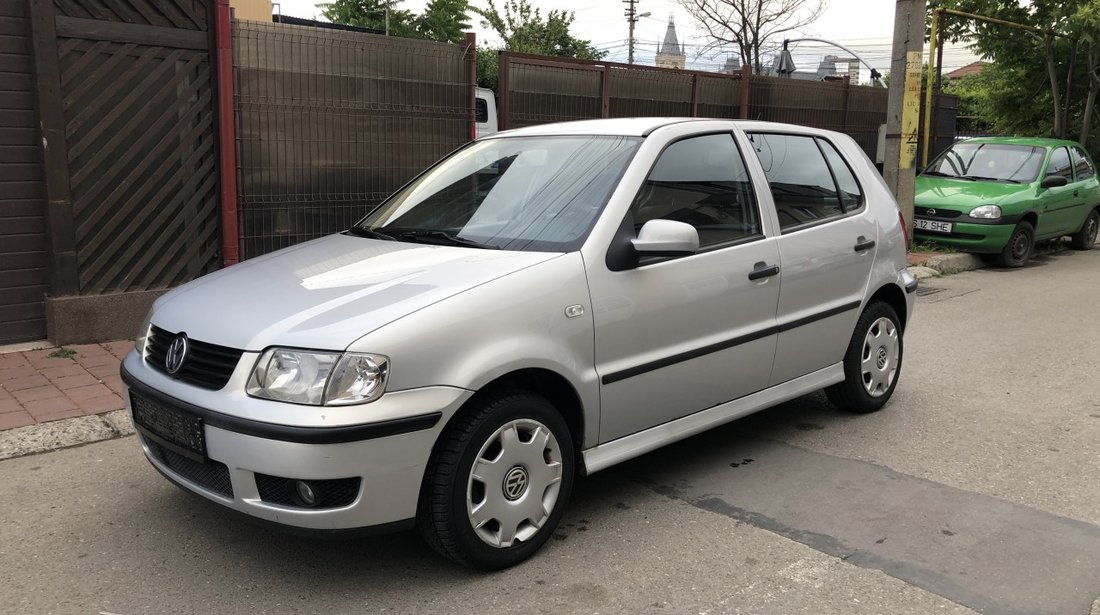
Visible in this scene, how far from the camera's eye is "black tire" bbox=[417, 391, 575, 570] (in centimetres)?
304

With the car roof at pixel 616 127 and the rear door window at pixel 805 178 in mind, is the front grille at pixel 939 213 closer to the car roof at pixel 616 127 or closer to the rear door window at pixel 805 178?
the rear door window at pixel 805 178

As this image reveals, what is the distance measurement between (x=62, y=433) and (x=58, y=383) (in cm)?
91

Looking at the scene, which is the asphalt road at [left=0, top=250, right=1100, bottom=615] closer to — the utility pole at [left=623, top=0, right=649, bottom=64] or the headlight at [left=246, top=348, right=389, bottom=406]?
the headlight at [left=246, top=348, right=389, bottom=406]

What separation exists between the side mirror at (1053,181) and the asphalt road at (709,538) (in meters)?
7.27

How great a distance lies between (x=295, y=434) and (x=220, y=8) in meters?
5.06

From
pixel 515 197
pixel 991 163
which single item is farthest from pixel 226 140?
pixel 991 163

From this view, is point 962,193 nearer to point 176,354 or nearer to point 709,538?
point 709,538

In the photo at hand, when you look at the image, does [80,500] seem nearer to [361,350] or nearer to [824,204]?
[361,350]

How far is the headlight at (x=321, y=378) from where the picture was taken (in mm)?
2844

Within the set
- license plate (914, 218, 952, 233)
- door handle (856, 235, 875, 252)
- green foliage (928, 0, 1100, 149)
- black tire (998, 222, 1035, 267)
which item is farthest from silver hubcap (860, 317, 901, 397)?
green foliage (928, 0, 1100, 149)

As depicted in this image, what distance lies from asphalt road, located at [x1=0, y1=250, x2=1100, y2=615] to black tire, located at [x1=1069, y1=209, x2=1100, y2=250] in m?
9.12

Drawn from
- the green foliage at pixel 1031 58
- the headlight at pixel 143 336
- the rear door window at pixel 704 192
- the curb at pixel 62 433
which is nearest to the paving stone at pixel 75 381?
the curb at pixel 62 433

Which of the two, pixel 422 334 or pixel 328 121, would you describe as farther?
pixel 328 121

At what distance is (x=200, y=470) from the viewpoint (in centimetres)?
314
